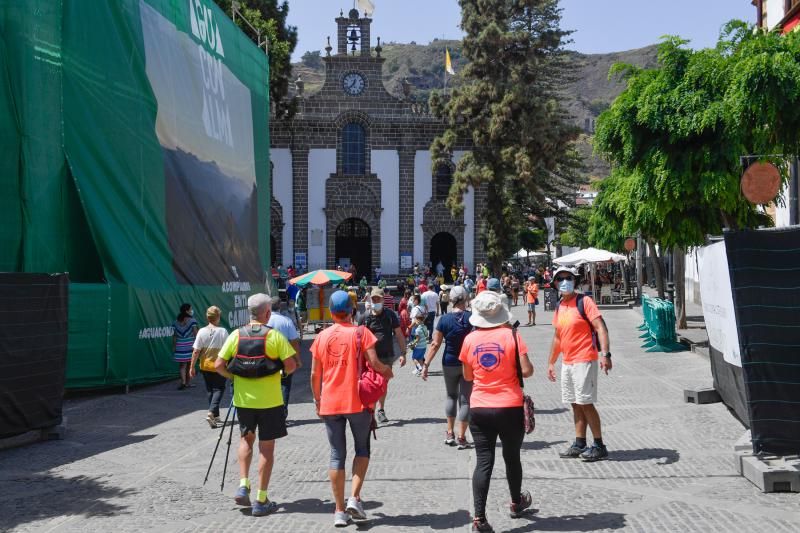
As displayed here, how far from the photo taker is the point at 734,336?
32.3ft

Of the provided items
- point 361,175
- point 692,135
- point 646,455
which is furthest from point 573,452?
point 361,175

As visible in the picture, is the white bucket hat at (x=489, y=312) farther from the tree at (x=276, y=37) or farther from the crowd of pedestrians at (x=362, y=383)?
the tree at (x=276, y=37)

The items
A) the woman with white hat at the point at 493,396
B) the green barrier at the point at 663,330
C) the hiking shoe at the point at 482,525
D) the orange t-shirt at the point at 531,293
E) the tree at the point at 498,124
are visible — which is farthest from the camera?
the tree at the point at 498,124

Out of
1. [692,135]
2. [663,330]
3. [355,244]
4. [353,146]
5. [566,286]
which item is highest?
[353,146]

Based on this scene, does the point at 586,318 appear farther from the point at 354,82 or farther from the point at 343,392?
the point at 354,82

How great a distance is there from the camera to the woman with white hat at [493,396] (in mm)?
6410

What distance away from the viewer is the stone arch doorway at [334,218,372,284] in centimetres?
4850

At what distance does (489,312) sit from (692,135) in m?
11.7

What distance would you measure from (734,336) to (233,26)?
55.4ft

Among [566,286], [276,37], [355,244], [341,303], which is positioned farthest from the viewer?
[355,244]

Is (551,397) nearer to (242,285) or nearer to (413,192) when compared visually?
(242,285)

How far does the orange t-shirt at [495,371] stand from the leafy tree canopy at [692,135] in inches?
392

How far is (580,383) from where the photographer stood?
864 centimetres

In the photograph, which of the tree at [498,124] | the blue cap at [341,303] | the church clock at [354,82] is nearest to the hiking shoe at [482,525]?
the blue cap at [341,303]
